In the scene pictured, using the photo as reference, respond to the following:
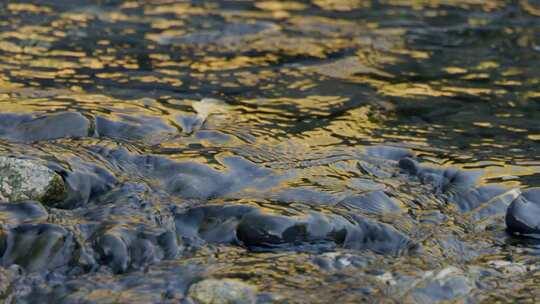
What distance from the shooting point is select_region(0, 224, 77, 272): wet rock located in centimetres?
367

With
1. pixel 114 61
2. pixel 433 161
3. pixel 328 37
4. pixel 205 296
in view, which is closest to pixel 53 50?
pixel 114 61

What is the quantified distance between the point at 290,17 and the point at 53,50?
2.44m

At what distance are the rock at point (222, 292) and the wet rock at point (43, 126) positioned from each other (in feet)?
5.47

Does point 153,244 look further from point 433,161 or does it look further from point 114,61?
point 114,61

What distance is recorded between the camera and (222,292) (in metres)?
3.46

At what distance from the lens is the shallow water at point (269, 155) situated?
146 inches

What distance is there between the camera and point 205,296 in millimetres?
3457

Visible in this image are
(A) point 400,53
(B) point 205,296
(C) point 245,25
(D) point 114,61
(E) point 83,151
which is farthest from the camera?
(C) point 245,25

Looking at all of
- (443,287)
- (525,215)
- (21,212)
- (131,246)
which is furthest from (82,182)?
(525,215)

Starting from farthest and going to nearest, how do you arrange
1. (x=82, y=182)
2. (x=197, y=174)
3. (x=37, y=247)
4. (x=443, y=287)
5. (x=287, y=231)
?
(x=197, y=174) → (x=82, y=182) → (x=287, y=231) → (x=37, y=247) → (x=443, y=287)

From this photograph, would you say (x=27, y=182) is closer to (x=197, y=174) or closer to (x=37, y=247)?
(x=37, y=247)

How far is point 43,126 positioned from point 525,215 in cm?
260

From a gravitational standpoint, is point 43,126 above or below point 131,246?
above

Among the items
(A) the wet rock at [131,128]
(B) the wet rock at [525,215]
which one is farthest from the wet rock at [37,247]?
(B) the wet rock at [525,215]
